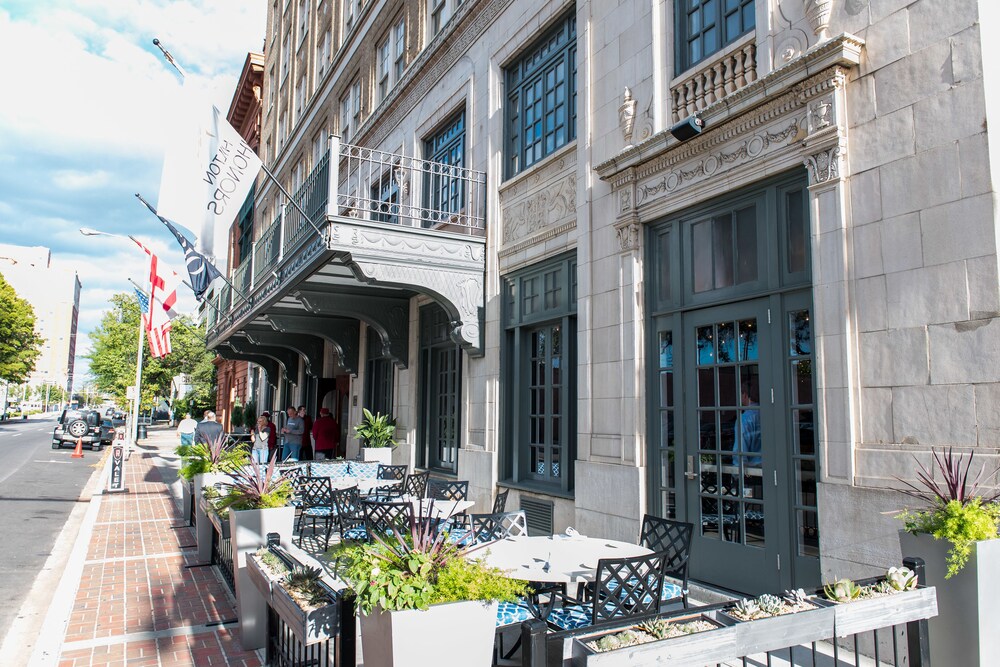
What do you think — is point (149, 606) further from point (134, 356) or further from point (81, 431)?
point (134, 356)

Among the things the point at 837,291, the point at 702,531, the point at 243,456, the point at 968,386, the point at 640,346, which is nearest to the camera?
the point at 968,386

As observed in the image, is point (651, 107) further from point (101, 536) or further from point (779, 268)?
point (101, 536)

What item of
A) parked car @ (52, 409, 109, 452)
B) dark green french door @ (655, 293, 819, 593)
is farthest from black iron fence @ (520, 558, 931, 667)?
parked car @ (52, 409, 109, 452)

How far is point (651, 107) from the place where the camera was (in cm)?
775

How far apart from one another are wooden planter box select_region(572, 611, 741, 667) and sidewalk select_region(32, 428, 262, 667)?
140 inches

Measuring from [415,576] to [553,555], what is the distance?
2.43 m

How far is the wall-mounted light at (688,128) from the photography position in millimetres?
6719

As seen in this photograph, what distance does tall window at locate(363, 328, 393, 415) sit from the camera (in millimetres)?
15641

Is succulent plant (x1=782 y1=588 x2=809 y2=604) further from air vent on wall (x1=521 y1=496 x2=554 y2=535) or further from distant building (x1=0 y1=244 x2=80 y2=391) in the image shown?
distant building (x1=0 y1=244 x2=80 y2=391)

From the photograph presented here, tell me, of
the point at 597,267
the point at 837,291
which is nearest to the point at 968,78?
the point at 837,291

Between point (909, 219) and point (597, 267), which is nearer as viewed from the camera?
point (909, 219)

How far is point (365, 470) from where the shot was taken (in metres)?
12.4

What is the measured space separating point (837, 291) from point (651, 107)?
131 inches

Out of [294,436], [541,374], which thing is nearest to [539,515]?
[541,374]
